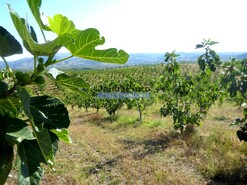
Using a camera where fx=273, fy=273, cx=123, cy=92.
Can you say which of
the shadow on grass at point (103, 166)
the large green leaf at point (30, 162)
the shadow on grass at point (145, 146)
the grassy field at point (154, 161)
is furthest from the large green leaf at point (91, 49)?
the shadow on grass at point (145, 146)

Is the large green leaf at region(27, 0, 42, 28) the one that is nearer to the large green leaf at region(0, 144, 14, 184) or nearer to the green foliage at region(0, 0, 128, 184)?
the green foliage at region(0, 0, 128, 184)

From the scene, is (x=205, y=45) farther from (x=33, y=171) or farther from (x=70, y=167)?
(x=70, y=167)

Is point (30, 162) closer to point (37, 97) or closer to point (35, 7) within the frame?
point (37, 97)

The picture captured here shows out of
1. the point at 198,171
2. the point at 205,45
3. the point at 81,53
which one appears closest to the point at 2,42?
the point at 81,53

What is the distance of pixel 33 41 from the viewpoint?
545 mm

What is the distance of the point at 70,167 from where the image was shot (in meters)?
5.80

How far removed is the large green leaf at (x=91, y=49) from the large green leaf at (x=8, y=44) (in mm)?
108

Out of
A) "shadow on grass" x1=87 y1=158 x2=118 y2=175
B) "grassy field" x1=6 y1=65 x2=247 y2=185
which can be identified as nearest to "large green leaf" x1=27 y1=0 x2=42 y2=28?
"grassy field" x1=6 y1=65 x2=247 y2=185

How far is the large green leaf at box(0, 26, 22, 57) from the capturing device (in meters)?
0.58

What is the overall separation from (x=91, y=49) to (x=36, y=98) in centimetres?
20

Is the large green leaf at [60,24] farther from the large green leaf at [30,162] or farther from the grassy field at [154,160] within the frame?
the grassy field at [154,160]

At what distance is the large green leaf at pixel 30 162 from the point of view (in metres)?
0.61

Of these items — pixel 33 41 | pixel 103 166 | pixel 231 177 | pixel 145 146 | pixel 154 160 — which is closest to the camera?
pixel 33 41

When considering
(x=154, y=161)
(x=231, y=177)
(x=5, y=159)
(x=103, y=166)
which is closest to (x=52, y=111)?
(x=5, y=159)
